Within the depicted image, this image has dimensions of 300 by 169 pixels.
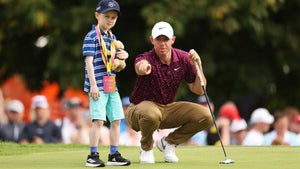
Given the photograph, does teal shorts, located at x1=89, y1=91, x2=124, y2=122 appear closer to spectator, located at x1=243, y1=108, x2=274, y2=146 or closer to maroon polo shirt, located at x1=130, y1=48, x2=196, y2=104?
maroon polo shirt, located at x1=130, y1=48, x2=196, y2=104

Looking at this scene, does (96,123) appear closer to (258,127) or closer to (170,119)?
(170,119)

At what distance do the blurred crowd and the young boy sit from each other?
6.26 metres

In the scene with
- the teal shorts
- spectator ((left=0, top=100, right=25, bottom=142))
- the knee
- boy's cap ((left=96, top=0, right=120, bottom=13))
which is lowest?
the knee

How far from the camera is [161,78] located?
38.6ft

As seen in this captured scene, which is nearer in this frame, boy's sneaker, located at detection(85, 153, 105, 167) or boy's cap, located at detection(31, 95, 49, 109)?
boy's sneaker, located at detection(85, 153, 105, 167)

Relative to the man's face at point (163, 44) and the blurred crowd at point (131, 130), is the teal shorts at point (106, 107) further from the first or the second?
the blurred crowd at point (131, 130)

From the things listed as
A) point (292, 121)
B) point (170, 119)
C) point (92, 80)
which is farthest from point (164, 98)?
point (292, 121)

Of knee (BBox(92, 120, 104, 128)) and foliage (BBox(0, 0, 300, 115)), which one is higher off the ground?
foliage (BBox(0, 0, 300, 115))

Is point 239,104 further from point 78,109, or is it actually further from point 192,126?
point 192,126

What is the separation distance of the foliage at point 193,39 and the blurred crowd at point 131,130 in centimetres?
114

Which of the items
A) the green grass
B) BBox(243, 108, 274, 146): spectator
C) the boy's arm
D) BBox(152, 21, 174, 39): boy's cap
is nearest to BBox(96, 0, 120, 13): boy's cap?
BBox(152, 21, 174, 39): boy's cap

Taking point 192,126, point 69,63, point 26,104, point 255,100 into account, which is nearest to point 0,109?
point 69,63

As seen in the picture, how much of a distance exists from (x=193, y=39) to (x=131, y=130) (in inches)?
152

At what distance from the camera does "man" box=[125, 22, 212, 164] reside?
11672mm
